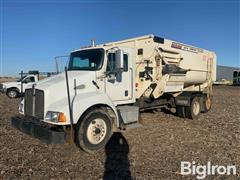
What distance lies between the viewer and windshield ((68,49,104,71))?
6.40m

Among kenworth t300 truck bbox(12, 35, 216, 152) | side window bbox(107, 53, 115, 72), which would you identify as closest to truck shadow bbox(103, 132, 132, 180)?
kenworth t300 truck bbox(12, 35, 216, 152)

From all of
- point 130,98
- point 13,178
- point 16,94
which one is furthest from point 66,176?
point 16,94

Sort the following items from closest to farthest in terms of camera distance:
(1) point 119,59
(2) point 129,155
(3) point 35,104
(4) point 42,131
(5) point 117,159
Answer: (4) point 42,131 < (5) point 117,159 < (2) point 129,155 < (3) point 35,104 < (1) point 119,59

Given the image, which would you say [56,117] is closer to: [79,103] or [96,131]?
[79,103]

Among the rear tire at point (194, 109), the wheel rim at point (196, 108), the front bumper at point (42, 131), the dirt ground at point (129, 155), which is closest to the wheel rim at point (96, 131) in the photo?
the dirt ground at point (129, 155)

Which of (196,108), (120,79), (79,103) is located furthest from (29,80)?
(79,103)

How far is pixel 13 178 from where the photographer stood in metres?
4.39

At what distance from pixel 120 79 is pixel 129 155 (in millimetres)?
2292

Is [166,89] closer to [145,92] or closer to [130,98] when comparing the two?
[145,92]

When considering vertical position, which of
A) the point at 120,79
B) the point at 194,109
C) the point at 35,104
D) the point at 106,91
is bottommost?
the point at 194,109

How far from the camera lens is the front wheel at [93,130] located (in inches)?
216

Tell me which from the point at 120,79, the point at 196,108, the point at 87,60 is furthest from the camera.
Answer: the point at 196,108

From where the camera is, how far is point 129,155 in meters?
5.57

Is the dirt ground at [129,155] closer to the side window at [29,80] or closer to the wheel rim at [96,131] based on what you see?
the wheel rim at [96,131]
